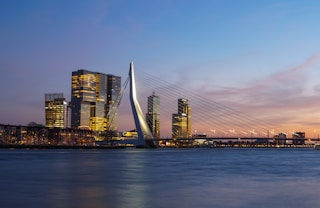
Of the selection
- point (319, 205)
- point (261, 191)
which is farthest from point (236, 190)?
point (319, 205)

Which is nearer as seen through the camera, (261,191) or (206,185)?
(261,191)

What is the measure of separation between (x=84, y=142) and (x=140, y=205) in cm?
18460

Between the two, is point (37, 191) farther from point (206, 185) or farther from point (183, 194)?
point (206, 185)

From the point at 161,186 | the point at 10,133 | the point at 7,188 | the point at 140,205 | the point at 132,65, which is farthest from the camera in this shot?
the point at 10,133

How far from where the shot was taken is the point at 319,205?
1745 centimetres

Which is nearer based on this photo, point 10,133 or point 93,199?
point 93,199

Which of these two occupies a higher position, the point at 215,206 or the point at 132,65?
the point at 132,65

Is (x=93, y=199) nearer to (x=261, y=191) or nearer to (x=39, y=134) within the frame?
(x=261, y=191)

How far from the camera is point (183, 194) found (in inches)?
806

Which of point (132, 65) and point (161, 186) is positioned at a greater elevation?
point (132, 65)

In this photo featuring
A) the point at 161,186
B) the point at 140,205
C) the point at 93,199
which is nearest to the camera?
the point at 140,205

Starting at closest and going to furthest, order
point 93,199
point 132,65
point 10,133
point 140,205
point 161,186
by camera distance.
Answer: point 140,205 → point 93,199 → point 161,186 → point 132,65 → point 10,133

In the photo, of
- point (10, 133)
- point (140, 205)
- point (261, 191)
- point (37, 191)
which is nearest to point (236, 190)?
point (261, 191)

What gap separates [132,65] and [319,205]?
78.5 metres
